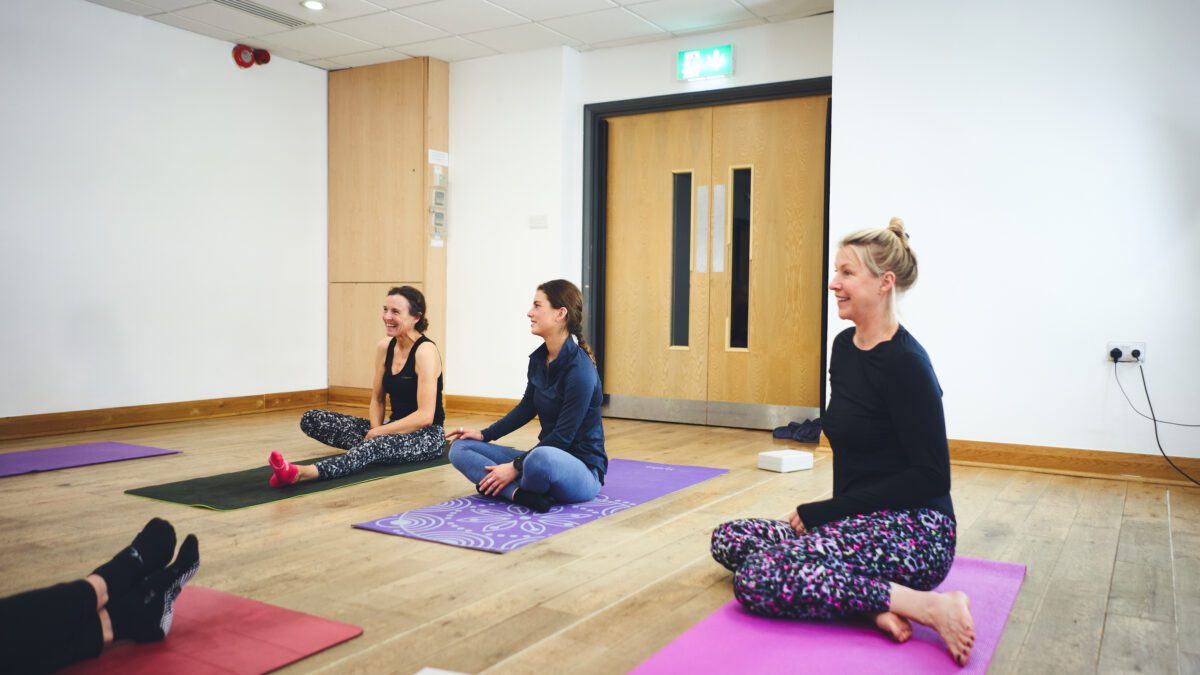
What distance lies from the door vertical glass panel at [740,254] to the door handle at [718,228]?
6cm

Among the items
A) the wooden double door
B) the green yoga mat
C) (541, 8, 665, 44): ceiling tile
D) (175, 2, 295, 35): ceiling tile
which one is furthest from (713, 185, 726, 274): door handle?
(175, 2, 295, 35): ceiling tile

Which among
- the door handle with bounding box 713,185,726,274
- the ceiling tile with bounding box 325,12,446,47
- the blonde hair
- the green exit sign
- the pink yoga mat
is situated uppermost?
the ceiling tile with bounding box 325,12,446,47

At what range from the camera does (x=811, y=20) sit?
17.6 feet

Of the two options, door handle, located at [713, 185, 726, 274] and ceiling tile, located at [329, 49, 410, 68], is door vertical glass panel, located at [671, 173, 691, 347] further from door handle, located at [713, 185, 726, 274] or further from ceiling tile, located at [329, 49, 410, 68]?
ceiling tile, located at [329, 49, 410, 68]

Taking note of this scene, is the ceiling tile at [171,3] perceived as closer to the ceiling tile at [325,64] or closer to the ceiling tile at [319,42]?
the ceiling tile at [319,42]

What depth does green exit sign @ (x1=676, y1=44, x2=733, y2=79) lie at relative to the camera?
5641 mm

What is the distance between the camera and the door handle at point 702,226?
5.87 meters

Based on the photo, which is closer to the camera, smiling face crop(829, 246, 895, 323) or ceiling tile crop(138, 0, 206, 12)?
smiling face crop(829, 246, 895, 323)

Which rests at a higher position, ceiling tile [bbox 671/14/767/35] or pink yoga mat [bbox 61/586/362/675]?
ceiling tile [bbox 671/14/767/35]

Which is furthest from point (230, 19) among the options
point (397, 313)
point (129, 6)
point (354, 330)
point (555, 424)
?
point (555, 424)

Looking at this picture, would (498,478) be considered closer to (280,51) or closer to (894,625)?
(894,625)

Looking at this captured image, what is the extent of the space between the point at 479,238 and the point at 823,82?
2.58 meters

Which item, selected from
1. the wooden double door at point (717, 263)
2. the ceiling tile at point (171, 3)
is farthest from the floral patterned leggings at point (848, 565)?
the ceiling tile at point (171, 3)

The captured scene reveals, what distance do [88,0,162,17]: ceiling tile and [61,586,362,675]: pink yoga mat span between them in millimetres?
4345
